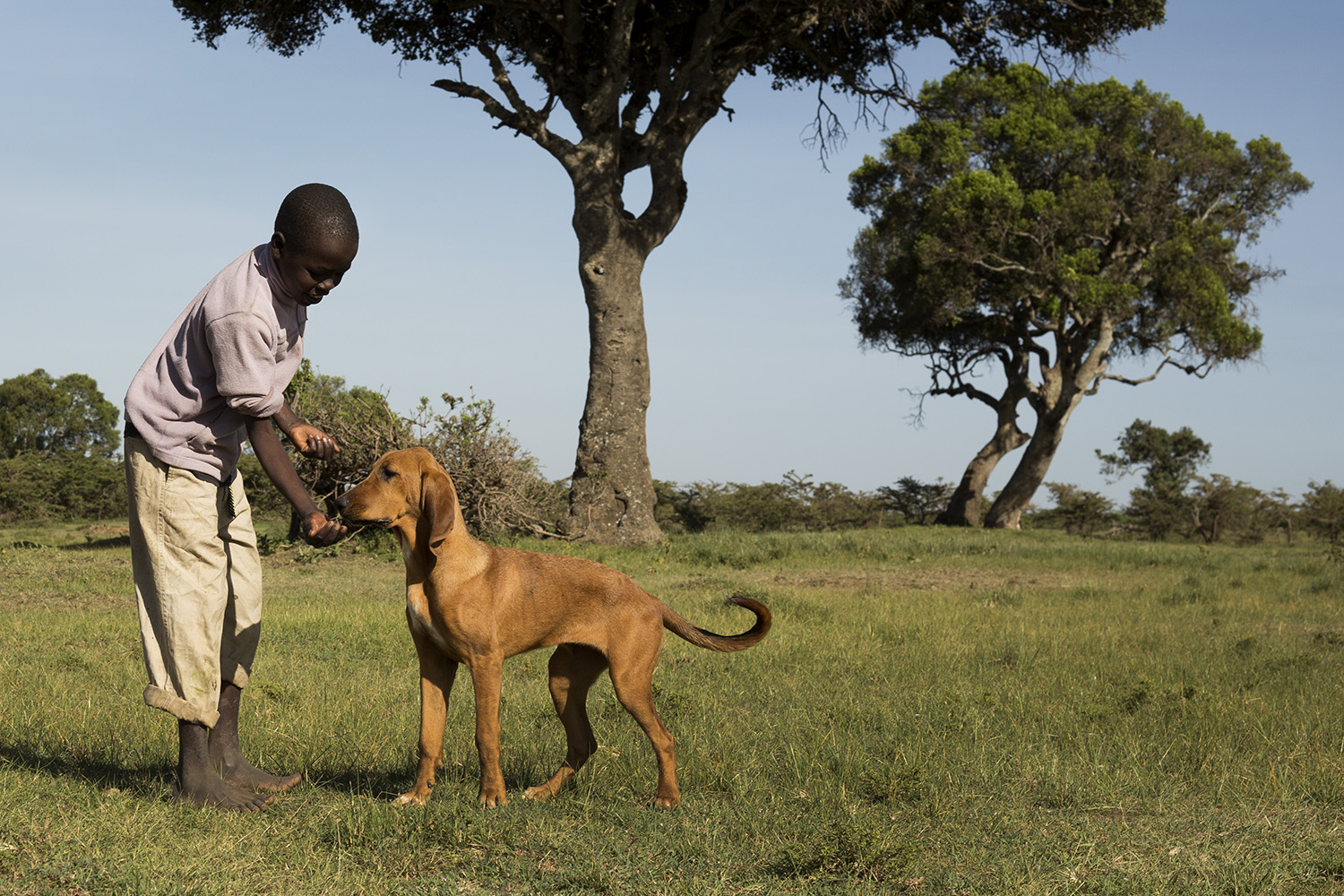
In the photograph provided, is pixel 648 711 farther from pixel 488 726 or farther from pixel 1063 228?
pixel 1063 228

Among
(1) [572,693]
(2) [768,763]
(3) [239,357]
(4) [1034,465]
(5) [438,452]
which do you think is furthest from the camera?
(4) [1034,465]

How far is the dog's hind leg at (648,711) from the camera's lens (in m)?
4.32

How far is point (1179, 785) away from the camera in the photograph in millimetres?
4918

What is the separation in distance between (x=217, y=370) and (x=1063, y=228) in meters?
25.7

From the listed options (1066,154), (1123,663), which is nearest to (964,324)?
(1066,154)

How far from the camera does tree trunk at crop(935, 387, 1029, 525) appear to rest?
2986 centimetres

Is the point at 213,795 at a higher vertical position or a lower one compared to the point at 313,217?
lower

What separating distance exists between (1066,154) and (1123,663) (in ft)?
73.9

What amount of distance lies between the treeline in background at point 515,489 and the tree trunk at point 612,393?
2.47ft

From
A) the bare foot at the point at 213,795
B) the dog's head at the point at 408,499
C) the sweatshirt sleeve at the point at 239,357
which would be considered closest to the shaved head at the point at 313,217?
the sweatshirt sleeve at the point at 239,357

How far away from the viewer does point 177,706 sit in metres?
4.22

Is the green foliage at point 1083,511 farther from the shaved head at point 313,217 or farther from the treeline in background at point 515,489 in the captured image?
the shaved head at point 313,217

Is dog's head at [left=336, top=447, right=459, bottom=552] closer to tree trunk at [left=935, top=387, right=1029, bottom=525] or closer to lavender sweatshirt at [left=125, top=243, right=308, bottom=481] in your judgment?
lavender sweatshirt at [left=125, top=243, right=308, bottom=481]

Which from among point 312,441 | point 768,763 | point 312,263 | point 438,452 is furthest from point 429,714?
point 438,452
